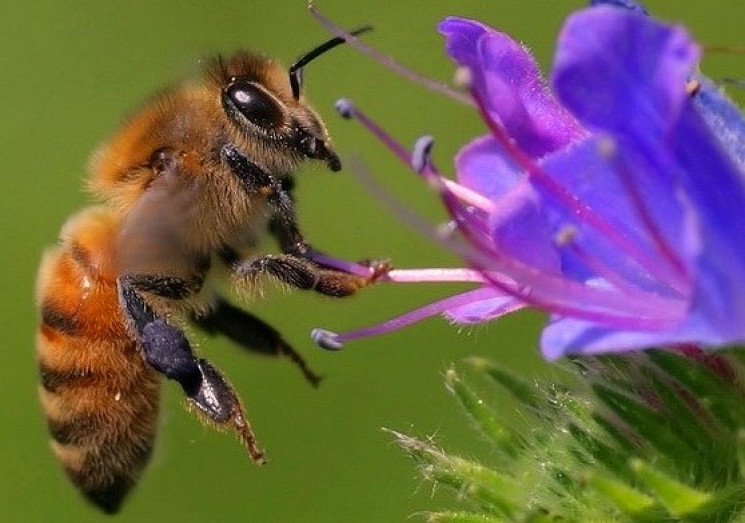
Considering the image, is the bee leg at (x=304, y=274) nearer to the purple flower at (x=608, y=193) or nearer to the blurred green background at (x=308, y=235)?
the purple flower at (x=608, y=193)

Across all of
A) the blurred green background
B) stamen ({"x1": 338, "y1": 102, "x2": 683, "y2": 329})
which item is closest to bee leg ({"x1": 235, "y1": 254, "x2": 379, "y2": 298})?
stamen ({"x1": 338, "y1": 102, "x2": 683, "y2": 329})

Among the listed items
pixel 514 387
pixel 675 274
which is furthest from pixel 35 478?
pixel 675 274

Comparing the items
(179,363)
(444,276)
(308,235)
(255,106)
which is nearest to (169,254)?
(179,363)

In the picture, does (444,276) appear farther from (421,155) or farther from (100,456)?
(100,456)

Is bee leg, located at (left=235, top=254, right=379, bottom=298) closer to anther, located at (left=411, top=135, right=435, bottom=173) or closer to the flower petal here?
the flower petal

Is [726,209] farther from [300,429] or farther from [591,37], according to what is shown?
[300,429]

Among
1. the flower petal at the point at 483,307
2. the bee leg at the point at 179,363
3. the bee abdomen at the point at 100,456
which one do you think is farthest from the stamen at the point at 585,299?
the bee abdomen at the point at 100,456
